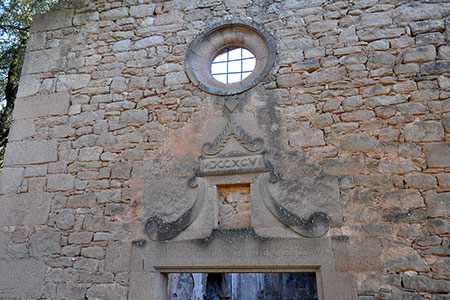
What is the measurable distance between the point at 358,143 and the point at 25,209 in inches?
159

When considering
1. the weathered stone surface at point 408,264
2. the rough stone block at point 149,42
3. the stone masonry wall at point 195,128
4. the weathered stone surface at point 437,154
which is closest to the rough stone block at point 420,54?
the stone masonry wall at point 195,128

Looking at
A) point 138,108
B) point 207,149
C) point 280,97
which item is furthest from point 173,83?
point 280,97

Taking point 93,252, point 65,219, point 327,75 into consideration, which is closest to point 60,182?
point 65,219

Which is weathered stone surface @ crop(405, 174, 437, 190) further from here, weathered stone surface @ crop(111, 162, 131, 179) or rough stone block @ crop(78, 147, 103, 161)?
rough stone block @ crop(78, 147, 103, 161)

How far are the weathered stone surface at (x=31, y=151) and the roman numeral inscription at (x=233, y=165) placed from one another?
6.71 ft

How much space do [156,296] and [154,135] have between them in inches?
72.2

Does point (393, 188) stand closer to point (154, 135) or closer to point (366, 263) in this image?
point (366, 263)

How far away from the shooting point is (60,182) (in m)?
4.07

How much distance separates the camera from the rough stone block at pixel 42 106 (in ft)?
14.5

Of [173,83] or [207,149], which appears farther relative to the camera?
[173,83]

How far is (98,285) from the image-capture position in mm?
3549

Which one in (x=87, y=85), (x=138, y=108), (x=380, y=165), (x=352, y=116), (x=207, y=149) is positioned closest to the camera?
(x=380, y=165)

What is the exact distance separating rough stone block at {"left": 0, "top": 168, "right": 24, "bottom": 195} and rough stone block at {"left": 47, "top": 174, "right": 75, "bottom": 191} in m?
0.44

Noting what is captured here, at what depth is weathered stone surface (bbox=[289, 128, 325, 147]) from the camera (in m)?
3.54
